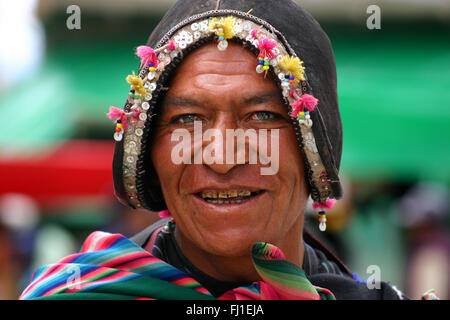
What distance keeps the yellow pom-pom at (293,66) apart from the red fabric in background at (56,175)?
25.6 ft

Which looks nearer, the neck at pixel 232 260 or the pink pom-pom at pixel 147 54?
the pink pom-pom at pixel 147 54

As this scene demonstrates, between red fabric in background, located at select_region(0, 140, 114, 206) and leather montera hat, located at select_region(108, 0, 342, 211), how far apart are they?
24.4 ft

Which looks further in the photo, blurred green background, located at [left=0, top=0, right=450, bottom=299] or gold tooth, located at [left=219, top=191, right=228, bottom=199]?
blurred green background, located at [left=0, top=0, right=450, bottom=299]

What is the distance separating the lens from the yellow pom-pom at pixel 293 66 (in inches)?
98.1

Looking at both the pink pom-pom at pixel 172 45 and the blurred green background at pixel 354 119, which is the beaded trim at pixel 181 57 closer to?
the pink pom-pom at pixel 172 45

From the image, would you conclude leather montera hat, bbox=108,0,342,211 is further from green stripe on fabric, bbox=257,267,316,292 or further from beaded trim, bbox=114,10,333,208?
green stripe on fabric, bbox=257,267,316,292

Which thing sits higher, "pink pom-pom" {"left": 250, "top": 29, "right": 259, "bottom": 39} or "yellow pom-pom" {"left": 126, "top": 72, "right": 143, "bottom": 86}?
"pink pom-pom" {"left": 250, "top": 29, "right": 259, "bottom": 39}

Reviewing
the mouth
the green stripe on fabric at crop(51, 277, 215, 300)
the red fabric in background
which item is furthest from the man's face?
the red fabric in background

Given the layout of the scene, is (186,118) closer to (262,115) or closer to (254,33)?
(262,115)

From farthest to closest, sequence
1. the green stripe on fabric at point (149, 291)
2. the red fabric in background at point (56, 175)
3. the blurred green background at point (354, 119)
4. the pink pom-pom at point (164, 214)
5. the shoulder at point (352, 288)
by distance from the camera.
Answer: the red fabric in background at point (56, 175), the blurred green background at point (354, 119), the pink pom-pom at point (164, 214), the shoulder at point (352, 288), the green stripe on fabric at point (149, 291)

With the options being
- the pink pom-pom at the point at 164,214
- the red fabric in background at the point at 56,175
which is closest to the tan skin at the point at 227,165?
the pink pom-pom at the point at 164,214

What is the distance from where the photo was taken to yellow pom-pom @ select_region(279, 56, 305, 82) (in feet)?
8.18

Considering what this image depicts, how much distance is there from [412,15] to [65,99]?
6359mm
